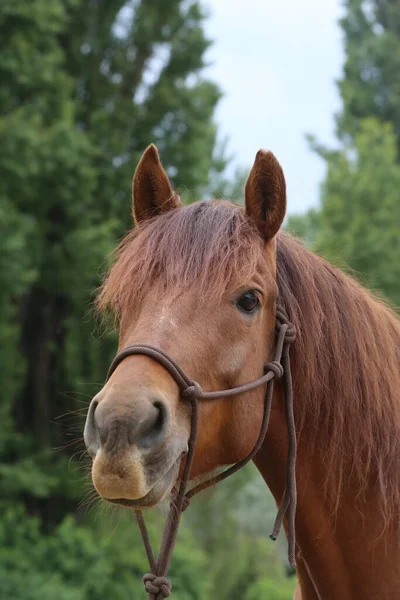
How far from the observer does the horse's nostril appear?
196cm

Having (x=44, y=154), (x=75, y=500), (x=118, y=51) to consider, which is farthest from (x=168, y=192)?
(x=118, y=51)

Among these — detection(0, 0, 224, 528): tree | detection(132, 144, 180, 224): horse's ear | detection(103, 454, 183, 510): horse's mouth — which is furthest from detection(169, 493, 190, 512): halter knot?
detection(0, 0, 224, 528): tree

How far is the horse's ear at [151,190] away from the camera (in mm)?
2637

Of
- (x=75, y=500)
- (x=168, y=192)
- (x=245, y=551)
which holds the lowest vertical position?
(x=245, y=551)

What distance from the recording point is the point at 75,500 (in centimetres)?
1040

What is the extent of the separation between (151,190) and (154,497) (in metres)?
1.09

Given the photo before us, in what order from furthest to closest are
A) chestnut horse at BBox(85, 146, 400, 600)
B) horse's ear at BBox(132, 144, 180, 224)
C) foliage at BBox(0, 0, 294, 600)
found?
foliage at BBox(0, 0, 294, 600) → horse's ear at BBox(132, 144, 180, 224) → chestnut horse at BBox(85, 146, 400, 600)

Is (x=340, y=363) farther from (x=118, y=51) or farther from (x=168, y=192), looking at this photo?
(x=118, y=51)

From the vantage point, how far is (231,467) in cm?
238

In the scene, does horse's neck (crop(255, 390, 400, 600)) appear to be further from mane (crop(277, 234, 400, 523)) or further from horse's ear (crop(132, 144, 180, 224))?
horse's ear (crop(132, 144, 180, 224))

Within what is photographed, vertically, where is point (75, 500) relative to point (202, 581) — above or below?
above

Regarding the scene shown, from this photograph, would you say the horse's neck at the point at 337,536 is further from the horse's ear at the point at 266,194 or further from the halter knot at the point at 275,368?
the horse's ear at the point at 266,194

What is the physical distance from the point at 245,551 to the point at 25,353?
17.3ft

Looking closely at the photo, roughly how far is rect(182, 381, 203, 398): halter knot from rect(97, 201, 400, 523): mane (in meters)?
0.34
